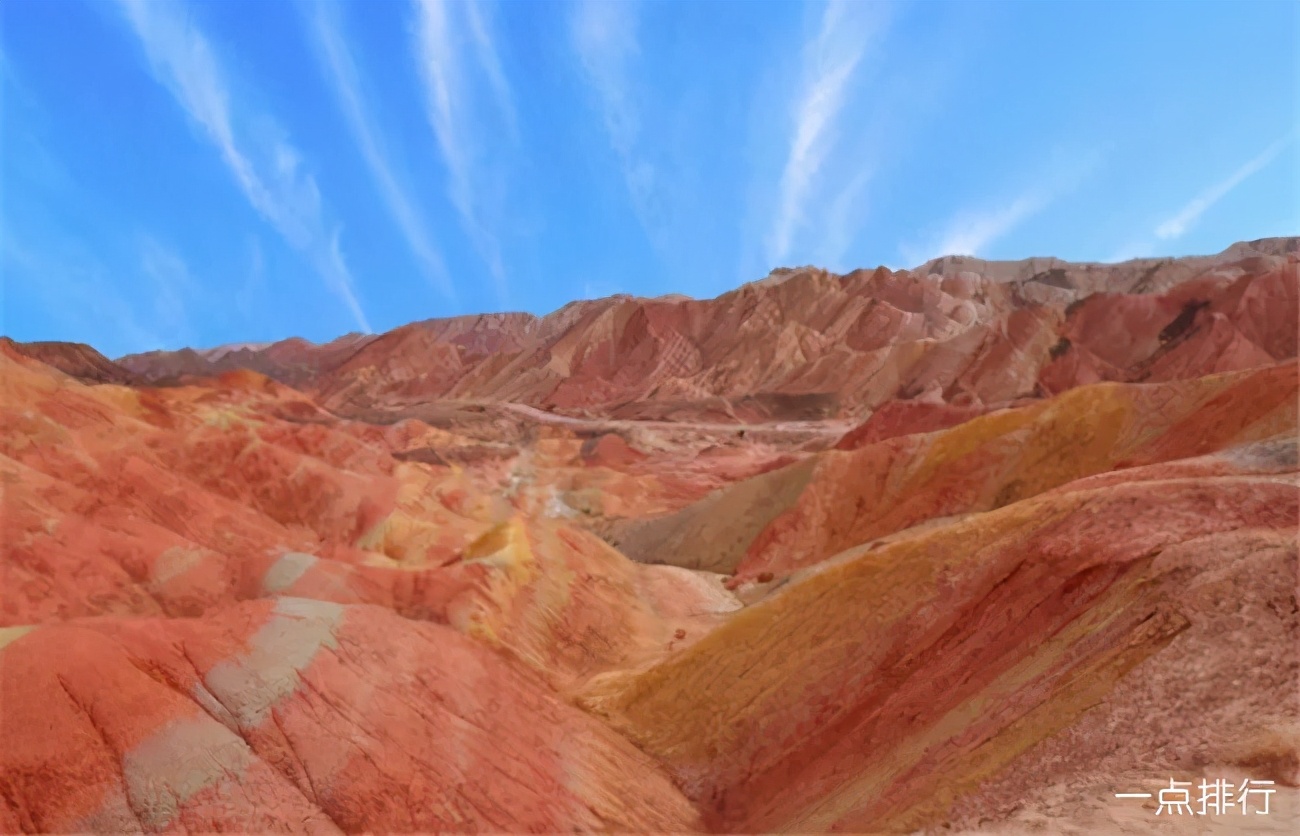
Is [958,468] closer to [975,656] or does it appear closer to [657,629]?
[657,629]

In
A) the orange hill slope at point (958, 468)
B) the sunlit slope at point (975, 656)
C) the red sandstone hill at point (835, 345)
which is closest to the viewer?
the sunlit slope at point (975, 656)

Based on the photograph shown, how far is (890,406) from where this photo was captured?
35.9 metres

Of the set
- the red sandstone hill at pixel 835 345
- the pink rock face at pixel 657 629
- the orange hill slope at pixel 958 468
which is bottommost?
the pink rock face at pixel 657 629

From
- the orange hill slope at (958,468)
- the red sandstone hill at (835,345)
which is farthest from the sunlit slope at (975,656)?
the red sandstone hill at (835,345)

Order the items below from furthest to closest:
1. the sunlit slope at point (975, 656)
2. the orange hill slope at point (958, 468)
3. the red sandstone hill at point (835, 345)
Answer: the red sandstone hill at point (835, 345)
the orange hill slope at point (958, 468)
the sunlit slope at point (975, 656)

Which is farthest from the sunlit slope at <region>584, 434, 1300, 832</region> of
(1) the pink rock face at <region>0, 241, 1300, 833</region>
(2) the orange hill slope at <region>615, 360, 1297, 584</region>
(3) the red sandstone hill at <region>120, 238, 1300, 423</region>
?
(3) the red sandstone hill at <region>120, 238, 1300, 423</region>

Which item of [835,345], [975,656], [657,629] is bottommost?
[975,656]

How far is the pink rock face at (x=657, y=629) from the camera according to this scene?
6965 mm

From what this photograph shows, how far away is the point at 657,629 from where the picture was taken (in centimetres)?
1794

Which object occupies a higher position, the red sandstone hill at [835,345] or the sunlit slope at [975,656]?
the red sandstone hill at [835,345]

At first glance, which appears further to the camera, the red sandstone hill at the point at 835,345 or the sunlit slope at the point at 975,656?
the red sandstone hill at the point at 835,345

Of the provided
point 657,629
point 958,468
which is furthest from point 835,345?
point 657,629

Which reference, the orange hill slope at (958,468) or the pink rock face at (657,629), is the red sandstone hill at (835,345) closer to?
the pink rock face at (657,629)

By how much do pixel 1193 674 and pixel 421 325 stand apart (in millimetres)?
84501
